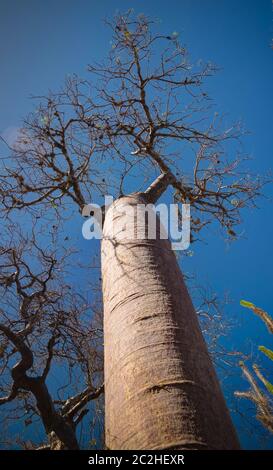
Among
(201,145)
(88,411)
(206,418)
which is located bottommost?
(206,418)

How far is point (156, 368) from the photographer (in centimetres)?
125

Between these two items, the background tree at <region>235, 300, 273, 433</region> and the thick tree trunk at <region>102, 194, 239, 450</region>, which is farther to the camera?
the background tree at <region>235, 300, 273, 433</region>

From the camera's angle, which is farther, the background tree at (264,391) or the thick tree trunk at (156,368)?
the background tree at (264,391)

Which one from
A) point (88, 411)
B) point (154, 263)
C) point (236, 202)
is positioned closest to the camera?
point (154, 263)

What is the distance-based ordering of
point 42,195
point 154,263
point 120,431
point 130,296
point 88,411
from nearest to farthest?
1. point 120,431
2. point 130,296
3. point 154,263
4. point 42,195
5. point 88,411

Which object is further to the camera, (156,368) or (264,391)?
(264,391)

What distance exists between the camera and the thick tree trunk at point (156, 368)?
1078 millimetres

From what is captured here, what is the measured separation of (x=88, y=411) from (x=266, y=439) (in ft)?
8.48

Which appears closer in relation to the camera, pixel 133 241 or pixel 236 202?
pixel 133 241

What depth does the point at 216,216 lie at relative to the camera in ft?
15.1

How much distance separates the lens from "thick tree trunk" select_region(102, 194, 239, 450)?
108cm
